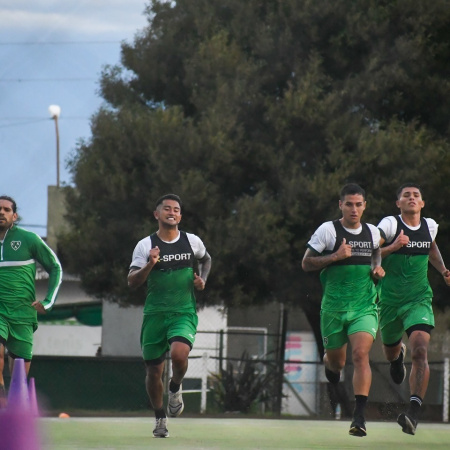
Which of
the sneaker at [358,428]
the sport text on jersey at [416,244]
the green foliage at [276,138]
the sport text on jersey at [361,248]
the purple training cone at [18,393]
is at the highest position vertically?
the green foliage at [276,138]

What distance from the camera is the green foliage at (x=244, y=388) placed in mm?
20312

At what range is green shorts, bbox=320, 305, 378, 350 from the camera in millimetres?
9562

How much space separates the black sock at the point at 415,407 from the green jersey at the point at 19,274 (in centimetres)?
318

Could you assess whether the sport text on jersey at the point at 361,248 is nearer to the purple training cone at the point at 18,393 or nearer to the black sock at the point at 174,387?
the black sock at the point at 174,387

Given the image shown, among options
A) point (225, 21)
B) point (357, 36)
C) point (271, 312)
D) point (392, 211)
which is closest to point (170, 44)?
point (225, 21)

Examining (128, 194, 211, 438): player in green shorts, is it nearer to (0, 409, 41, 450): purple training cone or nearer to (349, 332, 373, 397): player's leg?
(349, 332, 373, 397): player's leg

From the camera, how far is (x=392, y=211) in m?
20.0

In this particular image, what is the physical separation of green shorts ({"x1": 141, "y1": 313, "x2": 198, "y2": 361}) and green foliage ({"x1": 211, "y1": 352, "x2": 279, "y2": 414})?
408 inches

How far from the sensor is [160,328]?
32.3ft

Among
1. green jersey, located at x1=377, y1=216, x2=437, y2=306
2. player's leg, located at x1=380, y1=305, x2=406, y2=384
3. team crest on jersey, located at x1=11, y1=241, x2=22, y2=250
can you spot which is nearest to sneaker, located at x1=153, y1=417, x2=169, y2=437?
team crest on jersey, located at x1=11, y1=241, x2=22, y2=250

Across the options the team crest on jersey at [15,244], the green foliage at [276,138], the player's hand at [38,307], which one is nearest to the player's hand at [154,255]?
the player's hand at [38,307]

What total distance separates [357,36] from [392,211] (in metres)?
3.19

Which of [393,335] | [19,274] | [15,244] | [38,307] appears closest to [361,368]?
[393,335]

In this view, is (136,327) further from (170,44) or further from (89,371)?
(170,44)
